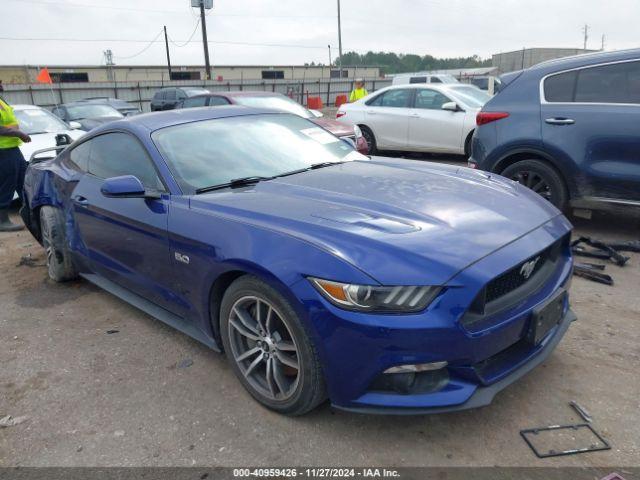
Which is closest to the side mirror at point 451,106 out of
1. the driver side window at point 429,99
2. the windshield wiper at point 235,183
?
the driver side window at point 429,99

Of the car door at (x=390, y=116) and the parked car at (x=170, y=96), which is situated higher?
the parked car at (x=170, y=96)

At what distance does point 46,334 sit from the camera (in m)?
3.78

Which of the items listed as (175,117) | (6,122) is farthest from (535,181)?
(6,122)

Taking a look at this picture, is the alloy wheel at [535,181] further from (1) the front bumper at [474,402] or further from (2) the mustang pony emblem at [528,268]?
(1) the front bumper at [474,402]

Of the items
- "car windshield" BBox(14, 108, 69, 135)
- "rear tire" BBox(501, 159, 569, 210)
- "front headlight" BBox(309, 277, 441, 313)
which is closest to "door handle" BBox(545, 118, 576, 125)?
"rear tire" BBox(501, 159, 569, 210)

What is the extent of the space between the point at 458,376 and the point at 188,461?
1.28m

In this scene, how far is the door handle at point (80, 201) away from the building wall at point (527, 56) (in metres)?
49.1

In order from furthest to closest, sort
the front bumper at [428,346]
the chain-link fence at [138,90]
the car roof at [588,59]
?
the chain-link fence at [138,90] < the car roof at [588,59] < the front bumper at [428,346]

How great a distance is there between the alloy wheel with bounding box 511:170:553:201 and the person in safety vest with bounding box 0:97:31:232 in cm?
578

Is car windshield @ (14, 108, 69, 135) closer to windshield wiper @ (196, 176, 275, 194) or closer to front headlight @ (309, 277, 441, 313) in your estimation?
windshield wiper @ (196, 176, 275, 194)

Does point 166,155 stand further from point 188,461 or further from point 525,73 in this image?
point 525,73

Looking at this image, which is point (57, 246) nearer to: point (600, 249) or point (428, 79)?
point (600, 249)

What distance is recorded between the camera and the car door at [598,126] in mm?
4668

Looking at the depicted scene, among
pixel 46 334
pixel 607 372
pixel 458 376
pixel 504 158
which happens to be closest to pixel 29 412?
pixel 46 334
